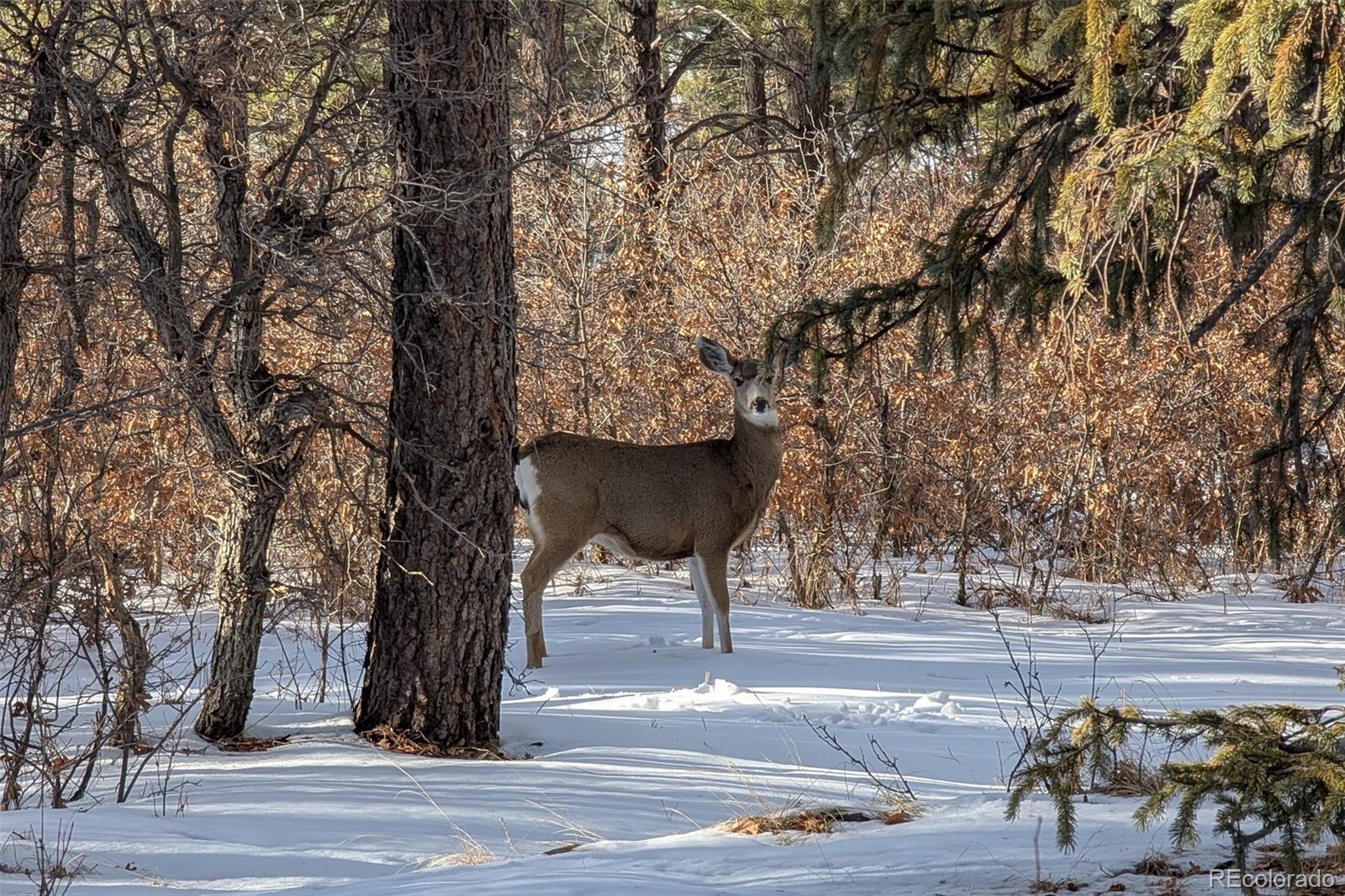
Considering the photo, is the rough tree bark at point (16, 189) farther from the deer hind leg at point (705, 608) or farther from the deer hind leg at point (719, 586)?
the deer hind leg at point (705, 608)

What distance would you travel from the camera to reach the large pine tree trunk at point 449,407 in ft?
25.7

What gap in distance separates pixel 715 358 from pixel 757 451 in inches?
32.3

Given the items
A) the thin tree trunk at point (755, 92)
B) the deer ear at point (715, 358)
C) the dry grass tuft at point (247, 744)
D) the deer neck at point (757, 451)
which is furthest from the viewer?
the thin tree trunk at point (755, 92)

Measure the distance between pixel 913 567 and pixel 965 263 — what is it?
915 cm

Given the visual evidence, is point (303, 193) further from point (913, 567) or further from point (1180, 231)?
point (913, 567)

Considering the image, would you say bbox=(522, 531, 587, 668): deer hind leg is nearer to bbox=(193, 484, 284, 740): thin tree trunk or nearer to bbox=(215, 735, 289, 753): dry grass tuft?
bbox=(215, 735, 289, 753): dry grass tuft

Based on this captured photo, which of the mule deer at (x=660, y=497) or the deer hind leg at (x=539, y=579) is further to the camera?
the mule deer at (x=660, y=497)

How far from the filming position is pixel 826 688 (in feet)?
31.8

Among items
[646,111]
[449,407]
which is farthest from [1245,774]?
[646,111]

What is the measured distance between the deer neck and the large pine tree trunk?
3.88 m

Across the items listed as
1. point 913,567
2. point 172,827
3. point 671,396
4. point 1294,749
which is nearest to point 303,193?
point 172,827

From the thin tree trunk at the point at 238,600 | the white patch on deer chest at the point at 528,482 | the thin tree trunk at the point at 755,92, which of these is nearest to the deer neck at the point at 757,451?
the white patch on deer chest at the point at 528,482

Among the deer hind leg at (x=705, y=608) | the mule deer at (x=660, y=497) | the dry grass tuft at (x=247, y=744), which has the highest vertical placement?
the mule deer at (x=660, y=497)

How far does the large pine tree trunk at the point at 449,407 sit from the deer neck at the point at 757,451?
3.88 meters
